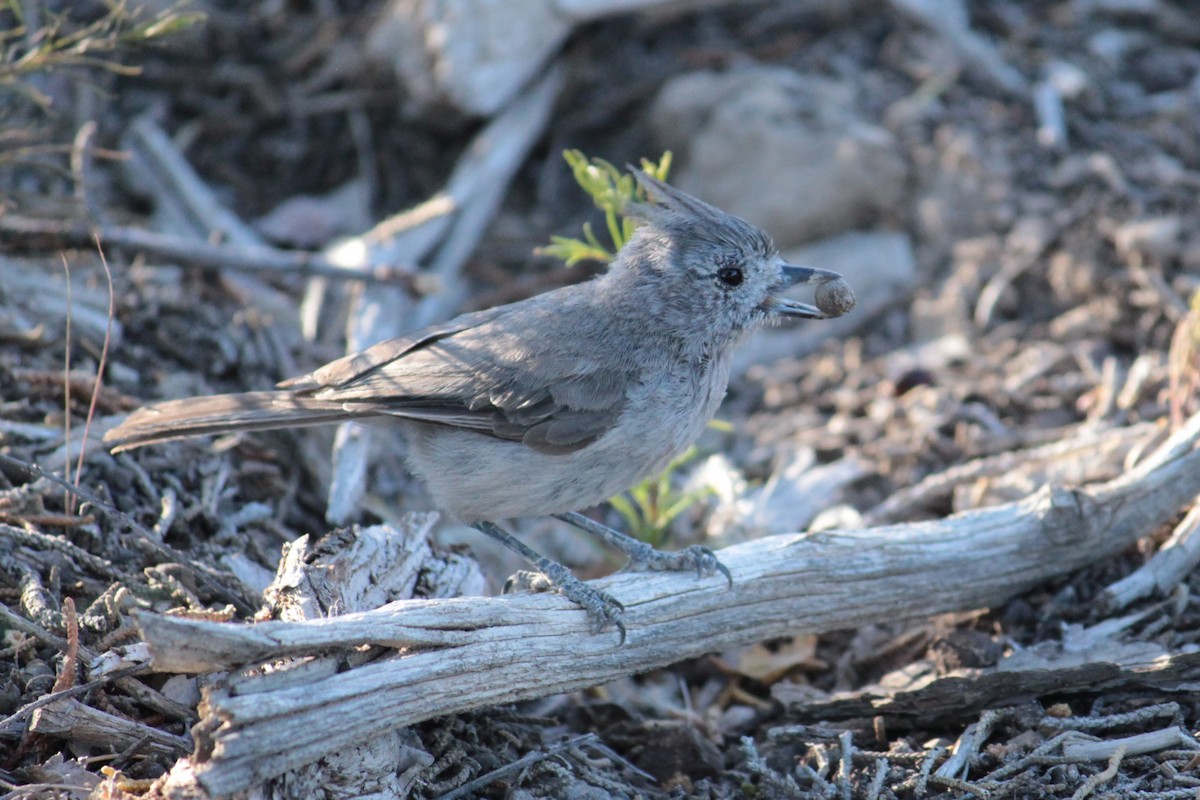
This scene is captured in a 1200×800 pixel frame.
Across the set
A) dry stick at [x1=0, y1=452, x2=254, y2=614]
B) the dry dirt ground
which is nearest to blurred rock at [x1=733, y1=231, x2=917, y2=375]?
the dry dirt ground

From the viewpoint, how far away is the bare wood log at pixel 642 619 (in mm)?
2980

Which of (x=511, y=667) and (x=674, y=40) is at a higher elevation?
(x=674, y=40)

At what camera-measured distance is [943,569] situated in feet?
14.4

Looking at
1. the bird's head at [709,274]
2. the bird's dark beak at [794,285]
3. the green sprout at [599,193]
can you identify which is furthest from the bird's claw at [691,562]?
the green sprout at [599,193]

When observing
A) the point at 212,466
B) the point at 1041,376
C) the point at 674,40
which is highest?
the point at 674,40

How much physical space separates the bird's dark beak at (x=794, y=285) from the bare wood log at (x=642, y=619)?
1005 mm

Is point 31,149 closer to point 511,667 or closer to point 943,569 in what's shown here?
point 511,667

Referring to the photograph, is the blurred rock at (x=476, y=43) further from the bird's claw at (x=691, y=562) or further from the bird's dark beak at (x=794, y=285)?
the bird's claw at (x=691, y=562)

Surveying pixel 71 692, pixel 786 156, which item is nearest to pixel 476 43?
pixel 786 156

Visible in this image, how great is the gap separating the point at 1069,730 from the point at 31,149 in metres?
4.92

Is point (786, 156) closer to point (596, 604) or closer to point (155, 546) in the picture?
point (596, 604)

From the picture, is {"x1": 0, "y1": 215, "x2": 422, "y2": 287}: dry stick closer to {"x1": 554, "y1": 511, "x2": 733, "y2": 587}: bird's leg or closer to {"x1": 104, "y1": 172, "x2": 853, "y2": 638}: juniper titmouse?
{"x1": 104, "y1": 172, "x2": 853, "y2": 638}: juniper titmouse

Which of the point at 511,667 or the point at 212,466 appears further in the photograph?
the point at 212,466

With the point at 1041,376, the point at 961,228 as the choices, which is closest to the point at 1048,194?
the point at 961,228
